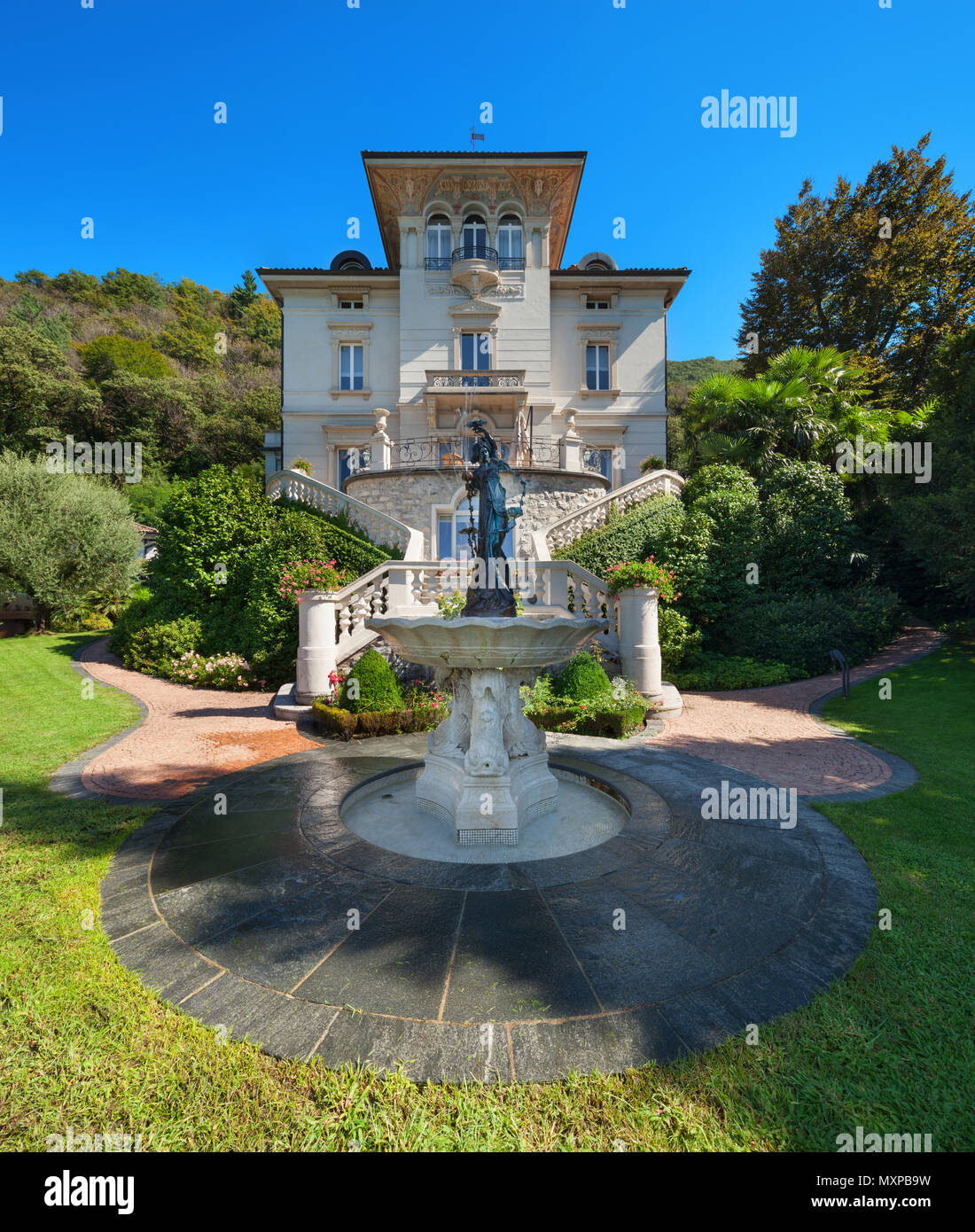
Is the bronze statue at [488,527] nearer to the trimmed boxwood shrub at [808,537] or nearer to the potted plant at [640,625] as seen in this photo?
the potted plant at [640,625]

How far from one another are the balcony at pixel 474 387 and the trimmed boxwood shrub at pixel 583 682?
16.4 m

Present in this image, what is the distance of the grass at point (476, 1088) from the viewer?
214cm

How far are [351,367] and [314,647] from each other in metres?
19.3

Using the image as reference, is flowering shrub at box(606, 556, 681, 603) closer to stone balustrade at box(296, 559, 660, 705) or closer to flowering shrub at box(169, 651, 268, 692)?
stone balustrade at box(296, 559, 660, 705)

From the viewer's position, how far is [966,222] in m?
23.2

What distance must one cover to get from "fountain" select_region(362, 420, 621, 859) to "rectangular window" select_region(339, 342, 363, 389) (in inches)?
864

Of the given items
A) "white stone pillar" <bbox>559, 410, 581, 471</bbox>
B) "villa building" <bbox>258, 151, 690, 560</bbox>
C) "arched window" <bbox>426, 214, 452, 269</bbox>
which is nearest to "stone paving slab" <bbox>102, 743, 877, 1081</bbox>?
"white stone pillar" <bbox>559, 410, 581, 471</bbox>

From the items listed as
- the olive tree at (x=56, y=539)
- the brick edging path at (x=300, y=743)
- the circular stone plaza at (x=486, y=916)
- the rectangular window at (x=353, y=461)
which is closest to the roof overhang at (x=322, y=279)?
the rectangular window at (x=353, y=461)

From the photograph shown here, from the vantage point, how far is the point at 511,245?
23969mm

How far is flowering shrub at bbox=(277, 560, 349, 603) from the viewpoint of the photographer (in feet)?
38.9

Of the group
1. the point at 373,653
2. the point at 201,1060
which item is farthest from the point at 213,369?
the point at 201,1060

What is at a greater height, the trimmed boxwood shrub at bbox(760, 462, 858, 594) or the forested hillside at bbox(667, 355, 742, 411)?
the forested hillside at bbox(667, 355, 742, 411)
